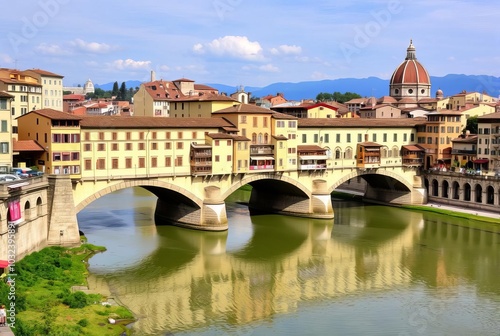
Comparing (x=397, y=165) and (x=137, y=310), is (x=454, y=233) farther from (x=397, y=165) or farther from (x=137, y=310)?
(x=137, y=310)

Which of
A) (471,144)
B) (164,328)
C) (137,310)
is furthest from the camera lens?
(471,144)

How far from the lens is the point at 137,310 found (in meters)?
35.7

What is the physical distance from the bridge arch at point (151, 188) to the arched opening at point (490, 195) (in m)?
29.7

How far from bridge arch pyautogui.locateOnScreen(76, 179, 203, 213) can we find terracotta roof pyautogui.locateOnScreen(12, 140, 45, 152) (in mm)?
5043

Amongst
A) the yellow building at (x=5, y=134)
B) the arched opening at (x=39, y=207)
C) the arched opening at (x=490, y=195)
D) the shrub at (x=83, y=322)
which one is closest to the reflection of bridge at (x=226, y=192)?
the arched opening at (x=39, y=207)

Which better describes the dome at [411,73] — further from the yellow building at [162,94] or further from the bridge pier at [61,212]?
the bridge pier at [61,212]

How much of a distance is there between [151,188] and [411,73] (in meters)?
76.8

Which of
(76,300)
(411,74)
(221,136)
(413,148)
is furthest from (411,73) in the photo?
(76,300)

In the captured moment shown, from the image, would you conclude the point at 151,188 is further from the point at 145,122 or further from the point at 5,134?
the point at 5,134

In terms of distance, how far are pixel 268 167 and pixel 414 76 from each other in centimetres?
6931

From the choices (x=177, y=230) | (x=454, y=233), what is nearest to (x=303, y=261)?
(x=177, y=230)

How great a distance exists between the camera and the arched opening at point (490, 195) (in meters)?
65.9

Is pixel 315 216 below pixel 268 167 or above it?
below

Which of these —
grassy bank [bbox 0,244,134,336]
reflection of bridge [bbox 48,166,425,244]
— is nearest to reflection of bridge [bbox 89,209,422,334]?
grassy bank [bbox 0,244,134,336]
